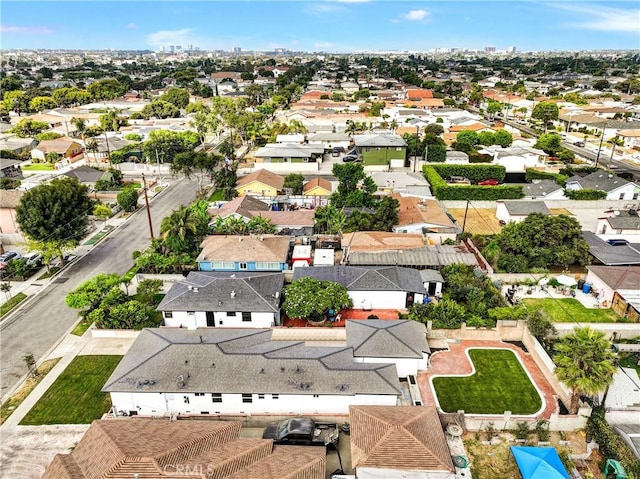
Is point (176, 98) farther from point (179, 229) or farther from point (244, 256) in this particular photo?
point (244, 256)

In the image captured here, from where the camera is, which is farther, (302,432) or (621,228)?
(621,228)

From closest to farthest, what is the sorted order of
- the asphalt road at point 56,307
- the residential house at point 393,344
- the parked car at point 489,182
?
the residential house at point 393,344 < the asphalt road at point 56,307 < the parked car at point 489,182

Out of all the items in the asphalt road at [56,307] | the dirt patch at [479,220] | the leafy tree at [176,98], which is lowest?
the asphalt road at [56,307]

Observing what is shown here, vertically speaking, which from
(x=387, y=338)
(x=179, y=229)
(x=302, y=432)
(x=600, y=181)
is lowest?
(x=302, y=432)

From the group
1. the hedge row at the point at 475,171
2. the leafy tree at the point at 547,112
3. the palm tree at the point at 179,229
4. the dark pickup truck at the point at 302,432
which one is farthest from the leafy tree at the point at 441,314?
the leafy tree at the point at 547,112

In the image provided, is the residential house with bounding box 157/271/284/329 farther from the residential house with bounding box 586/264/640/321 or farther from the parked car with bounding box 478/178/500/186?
the parked car with bounding box 478/178/500/186

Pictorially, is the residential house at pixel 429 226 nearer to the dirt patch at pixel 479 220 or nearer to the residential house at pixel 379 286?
the dirt patch at pixel 479 220

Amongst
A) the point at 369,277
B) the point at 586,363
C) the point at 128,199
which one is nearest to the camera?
the point at 586,363

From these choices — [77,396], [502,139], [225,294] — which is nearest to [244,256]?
[225,294]
